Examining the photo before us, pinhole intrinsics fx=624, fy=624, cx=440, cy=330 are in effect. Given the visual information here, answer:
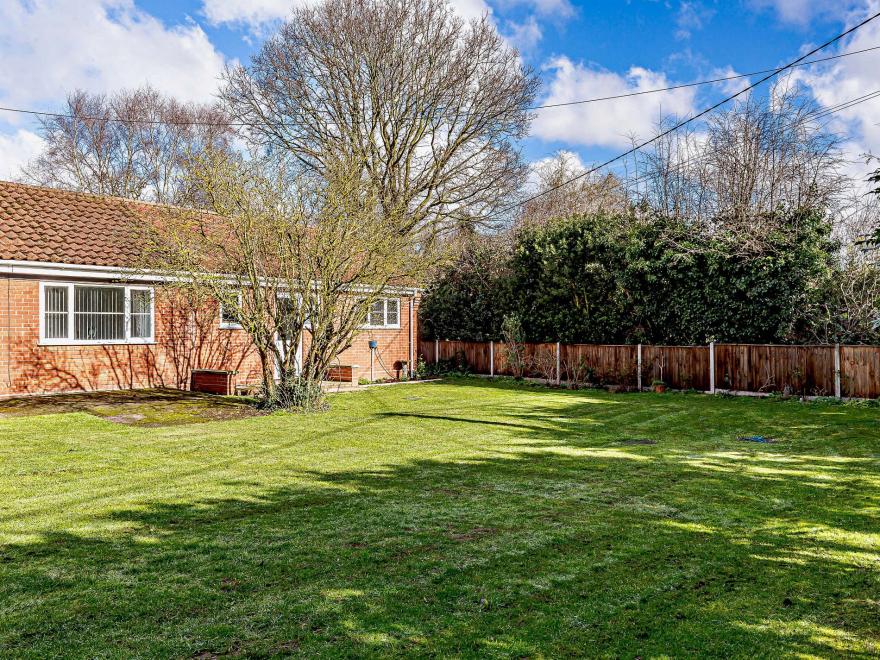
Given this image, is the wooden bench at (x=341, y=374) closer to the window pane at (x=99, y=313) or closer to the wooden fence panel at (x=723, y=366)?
the wooden fence panel at (x=723, y=366)

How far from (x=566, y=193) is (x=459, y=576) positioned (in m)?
30.5

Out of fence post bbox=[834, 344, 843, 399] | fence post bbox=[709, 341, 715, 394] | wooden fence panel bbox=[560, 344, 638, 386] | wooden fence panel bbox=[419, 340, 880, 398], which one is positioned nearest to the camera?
wooden fence panel bbox=[419, 340, 880, 398]

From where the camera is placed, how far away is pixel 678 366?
1666 centimetres

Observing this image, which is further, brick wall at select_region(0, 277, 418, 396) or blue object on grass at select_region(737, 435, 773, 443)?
brick wall at select_region(0, 277, 418, 396)

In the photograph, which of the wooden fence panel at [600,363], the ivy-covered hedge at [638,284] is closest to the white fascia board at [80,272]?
the wooden fence panel at [600,363]

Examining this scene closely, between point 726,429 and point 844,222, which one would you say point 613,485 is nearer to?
point 726,429

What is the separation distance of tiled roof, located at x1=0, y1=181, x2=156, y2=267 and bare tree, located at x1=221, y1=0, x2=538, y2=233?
7985 mm

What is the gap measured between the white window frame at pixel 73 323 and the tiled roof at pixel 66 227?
2.09 feet

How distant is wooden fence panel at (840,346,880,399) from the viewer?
44.1ft

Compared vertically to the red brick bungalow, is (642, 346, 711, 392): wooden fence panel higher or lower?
lower

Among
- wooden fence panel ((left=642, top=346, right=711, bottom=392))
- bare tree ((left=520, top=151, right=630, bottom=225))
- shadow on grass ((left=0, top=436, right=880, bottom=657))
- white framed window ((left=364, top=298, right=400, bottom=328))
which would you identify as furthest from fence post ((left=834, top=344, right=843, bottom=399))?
bare tree ((left=520, top=151, right=630, bottom=225))

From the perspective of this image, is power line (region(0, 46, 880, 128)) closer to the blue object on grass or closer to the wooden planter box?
the blue object on grass

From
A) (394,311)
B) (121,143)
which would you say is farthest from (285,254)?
(121,143)

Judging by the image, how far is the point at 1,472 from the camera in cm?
696
